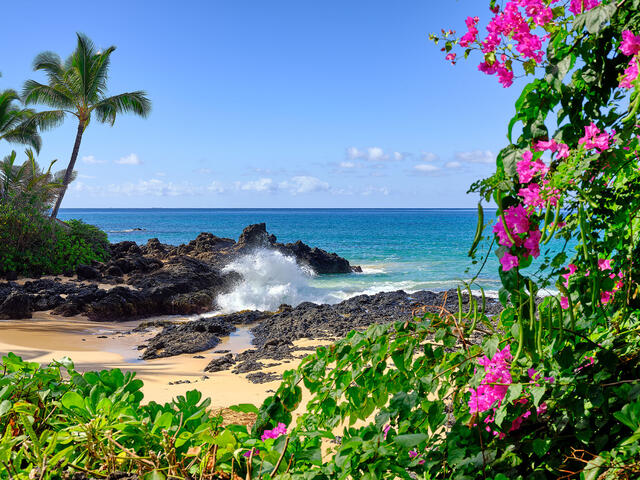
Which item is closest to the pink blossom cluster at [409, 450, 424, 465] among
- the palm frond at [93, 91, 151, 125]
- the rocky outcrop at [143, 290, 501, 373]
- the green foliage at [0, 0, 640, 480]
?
the green foliage at [0, 0, 640, 480]

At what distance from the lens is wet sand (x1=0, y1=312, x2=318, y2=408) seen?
19.3ft

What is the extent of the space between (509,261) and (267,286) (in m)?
16.3

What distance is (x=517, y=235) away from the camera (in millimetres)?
1173

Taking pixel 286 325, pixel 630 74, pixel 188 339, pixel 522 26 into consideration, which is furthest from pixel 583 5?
pixel 286 325

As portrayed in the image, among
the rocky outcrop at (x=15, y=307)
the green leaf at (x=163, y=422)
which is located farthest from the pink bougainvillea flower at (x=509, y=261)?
the rocky outcrop at (x=15, y=307)

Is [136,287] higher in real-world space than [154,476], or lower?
lower

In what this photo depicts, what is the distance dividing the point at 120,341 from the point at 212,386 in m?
4.05

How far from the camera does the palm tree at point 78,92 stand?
61.3 feet

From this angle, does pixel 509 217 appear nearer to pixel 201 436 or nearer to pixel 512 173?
pixel 512 173

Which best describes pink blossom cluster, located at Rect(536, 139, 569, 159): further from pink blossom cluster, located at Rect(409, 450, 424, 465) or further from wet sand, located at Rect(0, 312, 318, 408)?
wet sand, located at Rect(0, 312, 318, 408)

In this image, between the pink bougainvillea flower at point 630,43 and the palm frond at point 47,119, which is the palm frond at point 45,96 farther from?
the pink bougainvillea flower at point 630,43

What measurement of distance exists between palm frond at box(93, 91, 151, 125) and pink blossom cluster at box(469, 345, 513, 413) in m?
21.2

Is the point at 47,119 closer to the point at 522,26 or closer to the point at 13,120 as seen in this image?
the point at 13,120

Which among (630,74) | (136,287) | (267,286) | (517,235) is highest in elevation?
(630,74)
